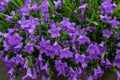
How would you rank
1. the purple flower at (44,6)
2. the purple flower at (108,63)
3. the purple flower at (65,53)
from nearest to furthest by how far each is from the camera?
the purple flower at (65,53) → the purple flower at (108,63) → the purple flower at (44,6)

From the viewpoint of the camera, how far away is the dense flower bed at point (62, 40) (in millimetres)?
2668

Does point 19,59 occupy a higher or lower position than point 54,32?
lower

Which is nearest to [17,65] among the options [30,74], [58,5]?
[30,74]

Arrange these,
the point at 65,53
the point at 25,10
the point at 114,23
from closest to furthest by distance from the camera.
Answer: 1. the point at 65,53
2. the point at 114,23
3. the point at 25,10

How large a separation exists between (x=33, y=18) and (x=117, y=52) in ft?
2.19

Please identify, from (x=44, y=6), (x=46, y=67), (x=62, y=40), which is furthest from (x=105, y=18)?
(x=46, y=67)

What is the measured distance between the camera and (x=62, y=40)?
2709mm

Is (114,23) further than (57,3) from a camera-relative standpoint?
No

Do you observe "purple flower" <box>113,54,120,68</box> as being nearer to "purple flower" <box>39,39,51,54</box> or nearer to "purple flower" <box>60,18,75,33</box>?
"purple flower" <box>60,18,75,33</box>

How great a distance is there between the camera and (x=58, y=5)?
9.62 ft

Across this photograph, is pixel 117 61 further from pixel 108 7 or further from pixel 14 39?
pixel 14 39

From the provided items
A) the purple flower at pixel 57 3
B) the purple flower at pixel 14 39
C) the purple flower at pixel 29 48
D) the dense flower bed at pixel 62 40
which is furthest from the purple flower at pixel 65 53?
the purple flower at pixel 57 3

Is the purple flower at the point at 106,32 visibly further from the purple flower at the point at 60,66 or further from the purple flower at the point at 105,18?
the purple flower at the point at 60,66

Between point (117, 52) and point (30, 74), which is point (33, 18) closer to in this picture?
point (30, 74)
